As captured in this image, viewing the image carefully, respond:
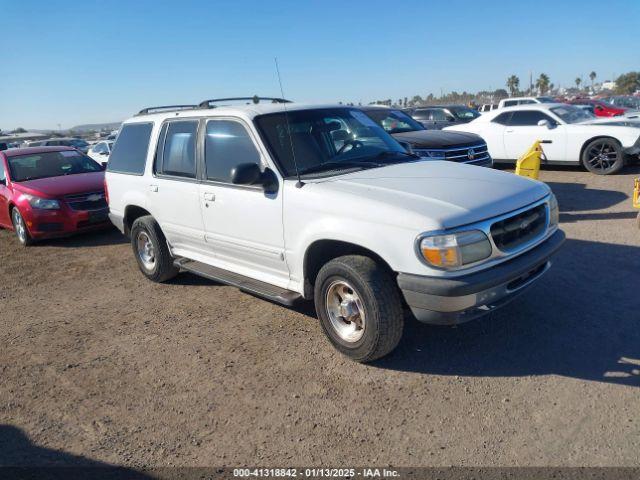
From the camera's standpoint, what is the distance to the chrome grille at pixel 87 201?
848cm

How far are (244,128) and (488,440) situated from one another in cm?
315

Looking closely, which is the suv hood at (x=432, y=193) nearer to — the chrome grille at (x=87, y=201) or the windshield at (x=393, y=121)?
the windshield at (x=393, y=121)

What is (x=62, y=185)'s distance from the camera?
341 inches

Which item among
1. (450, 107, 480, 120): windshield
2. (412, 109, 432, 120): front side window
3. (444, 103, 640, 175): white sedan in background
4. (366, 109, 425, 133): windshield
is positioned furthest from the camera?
(412, 109, 432, 120): front side window

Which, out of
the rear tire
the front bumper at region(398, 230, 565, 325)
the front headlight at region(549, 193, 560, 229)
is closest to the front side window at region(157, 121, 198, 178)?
the rear tire

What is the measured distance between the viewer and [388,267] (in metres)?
3.66

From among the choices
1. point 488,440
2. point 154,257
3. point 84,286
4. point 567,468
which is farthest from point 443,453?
point 84,286

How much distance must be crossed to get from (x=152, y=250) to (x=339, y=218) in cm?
322

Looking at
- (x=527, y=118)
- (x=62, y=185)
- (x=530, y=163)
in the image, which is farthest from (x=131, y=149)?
(x=527, y=118)

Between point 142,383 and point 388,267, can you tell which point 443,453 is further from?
point 142,383

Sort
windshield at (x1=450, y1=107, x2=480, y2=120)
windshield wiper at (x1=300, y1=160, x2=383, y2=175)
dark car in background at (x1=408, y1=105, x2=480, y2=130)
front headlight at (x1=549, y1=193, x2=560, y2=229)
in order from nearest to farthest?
1. front headlight at (x1=549, y1=193, x2=560, y2=229)
2. windshield wiper at (x1=300, y1=160, x2=383, y2=175)
3. dark car in background at (x1=408, y1=105, x2=480, y2=130)
4. windshield at (x1=450, y1=107, x2=480, y2=120)

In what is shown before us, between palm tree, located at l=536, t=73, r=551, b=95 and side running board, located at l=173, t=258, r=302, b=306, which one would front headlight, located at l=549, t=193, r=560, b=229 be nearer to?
side running board, located at l=173, t=258, r=302, b=306

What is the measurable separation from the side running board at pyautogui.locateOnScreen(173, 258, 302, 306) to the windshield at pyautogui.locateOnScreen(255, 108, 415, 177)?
1.01 metres

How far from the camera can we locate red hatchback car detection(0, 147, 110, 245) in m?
8.36
